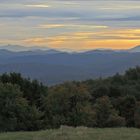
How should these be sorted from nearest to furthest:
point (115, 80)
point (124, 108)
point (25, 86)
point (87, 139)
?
point (87, 139) → point (25, 86) → point (124, 108) → point (115, 80)

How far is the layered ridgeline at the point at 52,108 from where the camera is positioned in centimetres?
4994

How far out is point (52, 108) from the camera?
61.6m

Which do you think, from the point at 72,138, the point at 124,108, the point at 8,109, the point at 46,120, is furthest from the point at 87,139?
the point at 124,108

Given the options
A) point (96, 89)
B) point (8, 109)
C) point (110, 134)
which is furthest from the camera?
point (96, 89)

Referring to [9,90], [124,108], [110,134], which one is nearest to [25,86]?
[9,90]

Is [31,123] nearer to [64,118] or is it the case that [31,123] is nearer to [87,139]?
[64,118]

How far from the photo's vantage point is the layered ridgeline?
164 ft

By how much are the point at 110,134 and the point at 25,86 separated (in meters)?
44.1

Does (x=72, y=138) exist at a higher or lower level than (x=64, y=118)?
higher

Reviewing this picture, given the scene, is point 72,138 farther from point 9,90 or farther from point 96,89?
point 96,89

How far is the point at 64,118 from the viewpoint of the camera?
196 ft

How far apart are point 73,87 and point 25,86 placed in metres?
7.01

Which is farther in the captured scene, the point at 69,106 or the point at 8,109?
the point at 69,106

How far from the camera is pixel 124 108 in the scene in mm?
78062
